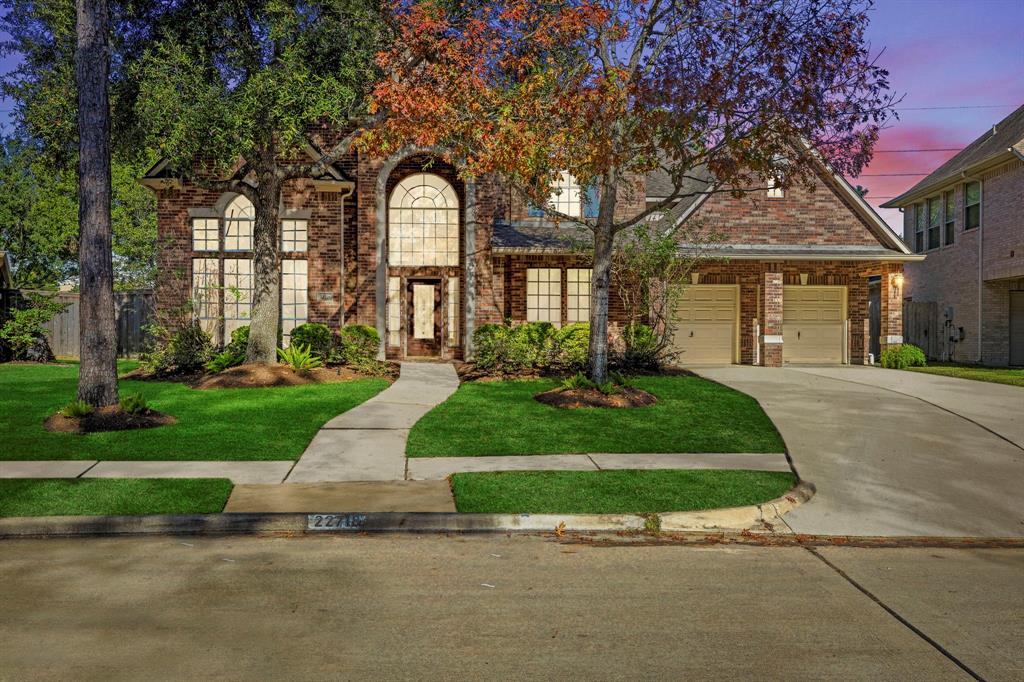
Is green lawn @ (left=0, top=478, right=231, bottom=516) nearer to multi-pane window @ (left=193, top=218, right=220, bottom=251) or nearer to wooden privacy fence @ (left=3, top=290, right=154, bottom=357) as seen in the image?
multi-pane window @ (left=193, top=218, right=220, bottom=251)

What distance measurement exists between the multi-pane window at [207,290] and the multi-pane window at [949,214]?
2448 cm

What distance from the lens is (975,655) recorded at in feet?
13.8

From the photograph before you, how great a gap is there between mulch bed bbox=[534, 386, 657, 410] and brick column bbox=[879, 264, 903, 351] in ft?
38.4

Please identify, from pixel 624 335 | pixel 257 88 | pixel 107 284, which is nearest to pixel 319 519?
pixel 107 284

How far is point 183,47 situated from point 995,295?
962 inches

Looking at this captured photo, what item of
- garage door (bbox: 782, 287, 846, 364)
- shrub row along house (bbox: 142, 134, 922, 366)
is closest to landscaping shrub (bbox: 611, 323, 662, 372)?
shrub row along house (bbox: 142, 134, 922, 366)

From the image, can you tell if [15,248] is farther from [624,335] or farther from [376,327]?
[624,335]

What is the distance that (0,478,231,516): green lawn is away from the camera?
7105 millimetres

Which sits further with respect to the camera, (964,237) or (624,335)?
(964,237)

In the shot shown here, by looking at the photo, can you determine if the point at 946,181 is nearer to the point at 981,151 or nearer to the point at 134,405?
the point at 981,151

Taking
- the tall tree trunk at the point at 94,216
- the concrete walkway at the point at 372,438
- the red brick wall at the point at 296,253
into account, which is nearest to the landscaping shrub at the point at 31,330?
the red brick wall at the point at 296,253

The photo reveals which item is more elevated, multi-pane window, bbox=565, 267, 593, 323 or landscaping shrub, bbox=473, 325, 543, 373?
multi-pane window, bbox=565, 267, 593, 323

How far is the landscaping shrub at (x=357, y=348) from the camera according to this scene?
59.0 feet

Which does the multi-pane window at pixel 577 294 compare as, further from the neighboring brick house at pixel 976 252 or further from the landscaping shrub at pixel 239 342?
the neighboring brick house at pixel 976 252
